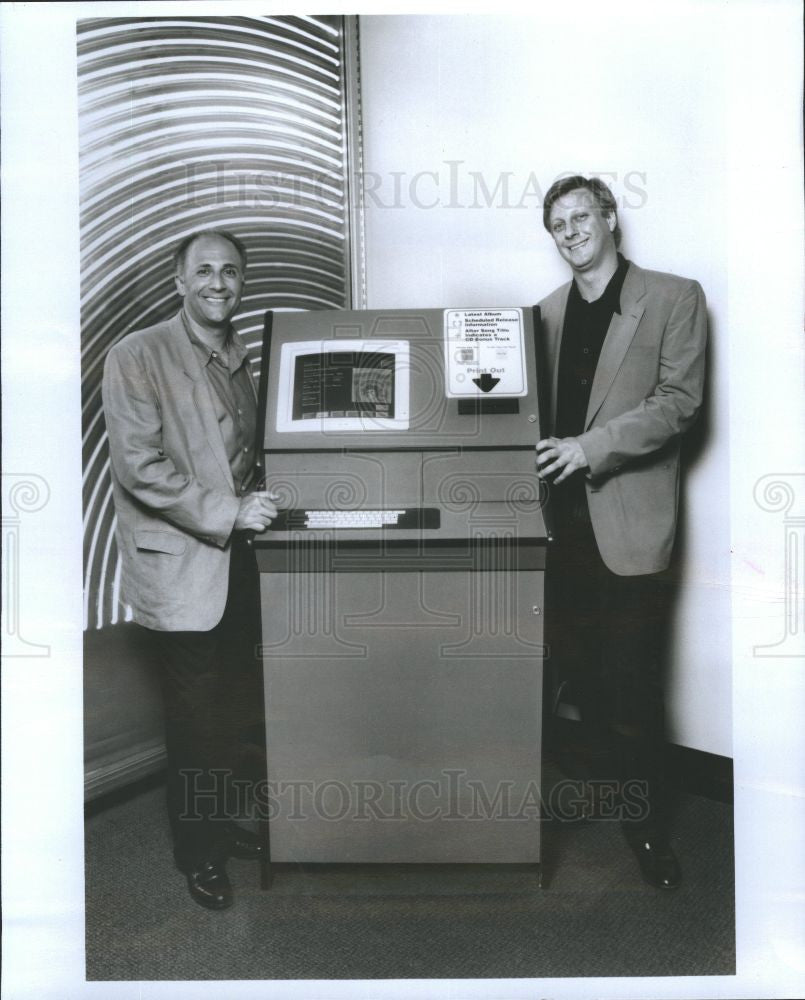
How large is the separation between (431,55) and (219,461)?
1153 mm

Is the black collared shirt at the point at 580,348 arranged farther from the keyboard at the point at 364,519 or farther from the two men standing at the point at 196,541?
the two men standing at the point at 196,541

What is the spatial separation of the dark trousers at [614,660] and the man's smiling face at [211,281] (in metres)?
1.04

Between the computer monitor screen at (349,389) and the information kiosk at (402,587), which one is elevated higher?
the computer monitor screen at (349,389)

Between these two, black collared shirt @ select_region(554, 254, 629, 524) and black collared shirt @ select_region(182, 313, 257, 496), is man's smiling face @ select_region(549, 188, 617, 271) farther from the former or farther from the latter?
black collared shirt @ select_region(182, 313, 257, 496)

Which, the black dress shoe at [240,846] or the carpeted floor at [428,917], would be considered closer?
the carpeted floor at [428,917]

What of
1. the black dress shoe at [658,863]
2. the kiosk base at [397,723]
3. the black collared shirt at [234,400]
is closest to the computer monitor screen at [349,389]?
the black collared shirt at [234,400]

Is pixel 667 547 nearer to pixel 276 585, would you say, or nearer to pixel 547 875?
pixel 547 875

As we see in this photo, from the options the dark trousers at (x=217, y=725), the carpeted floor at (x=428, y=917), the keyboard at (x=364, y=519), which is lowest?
the carpeted floor at (x=428, y=917)

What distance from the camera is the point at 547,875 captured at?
1688 millimetres

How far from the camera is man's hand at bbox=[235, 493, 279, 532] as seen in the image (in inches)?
65.3

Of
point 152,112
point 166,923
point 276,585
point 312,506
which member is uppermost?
point 152,112

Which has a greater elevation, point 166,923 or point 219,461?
point 219,461

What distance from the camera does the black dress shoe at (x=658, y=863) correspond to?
1677mm

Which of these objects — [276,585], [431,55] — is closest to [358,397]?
[276,585]
